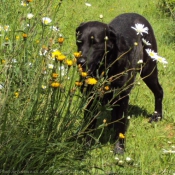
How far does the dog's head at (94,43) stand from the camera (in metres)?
4.07

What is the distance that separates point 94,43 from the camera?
13.8 feet

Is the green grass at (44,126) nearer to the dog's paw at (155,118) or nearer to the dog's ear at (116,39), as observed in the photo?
the dog's paw at (155,118)

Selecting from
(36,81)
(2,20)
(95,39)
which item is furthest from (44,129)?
(2,20)

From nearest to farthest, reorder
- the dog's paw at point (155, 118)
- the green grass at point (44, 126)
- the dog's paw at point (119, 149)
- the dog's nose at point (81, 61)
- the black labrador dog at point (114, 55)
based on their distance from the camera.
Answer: the green grass at point (44, 126), the dog's nose at point (81, 61), the black labrador dog at point (114, 55), the dog's paw at point (119, 149), the dog's paw at point (155, 118)

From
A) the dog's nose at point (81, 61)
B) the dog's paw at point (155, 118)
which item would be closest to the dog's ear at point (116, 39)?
the dog's nose at point (81, 61)

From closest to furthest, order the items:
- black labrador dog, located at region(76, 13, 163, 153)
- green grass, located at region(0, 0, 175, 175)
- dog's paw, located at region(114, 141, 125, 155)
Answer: green grass, located at region(0, 0, 175, 175), black labrador dog, located at region(76, 13, 163, 153), dog's paw, located at region(114, 141, 125, 155)

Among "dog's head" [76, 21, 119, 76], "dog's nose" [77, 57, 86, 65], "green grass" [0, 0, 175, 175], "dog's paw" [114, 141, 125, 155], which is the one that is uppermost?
"dog's head" [76, 21, 119, 76]

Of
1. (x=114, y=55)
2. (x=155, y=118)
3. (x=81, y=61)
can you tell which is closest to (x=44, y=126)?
(x=81, y=61)

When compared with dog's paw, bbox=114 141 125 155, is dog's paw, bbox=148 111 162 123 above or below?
above

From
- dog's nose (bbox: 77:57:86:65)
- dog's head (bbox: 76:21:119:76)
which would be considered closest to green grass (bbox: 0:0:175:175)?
dog's nose (bbox: 77:57:86:65)

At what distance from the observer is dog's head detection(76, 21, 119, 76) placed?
4.07 meters

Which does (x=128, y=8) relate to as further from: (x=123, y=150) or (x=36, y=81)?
(x=36, y=81)

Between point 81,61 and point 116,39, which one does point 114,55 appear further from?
point 81,61

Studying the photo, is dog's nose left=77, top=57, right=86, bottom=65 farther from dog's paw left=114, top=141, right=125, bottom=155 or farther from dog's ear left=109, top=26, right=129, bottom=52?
dog's paw left=114, top=141, right=125, bottom=155
